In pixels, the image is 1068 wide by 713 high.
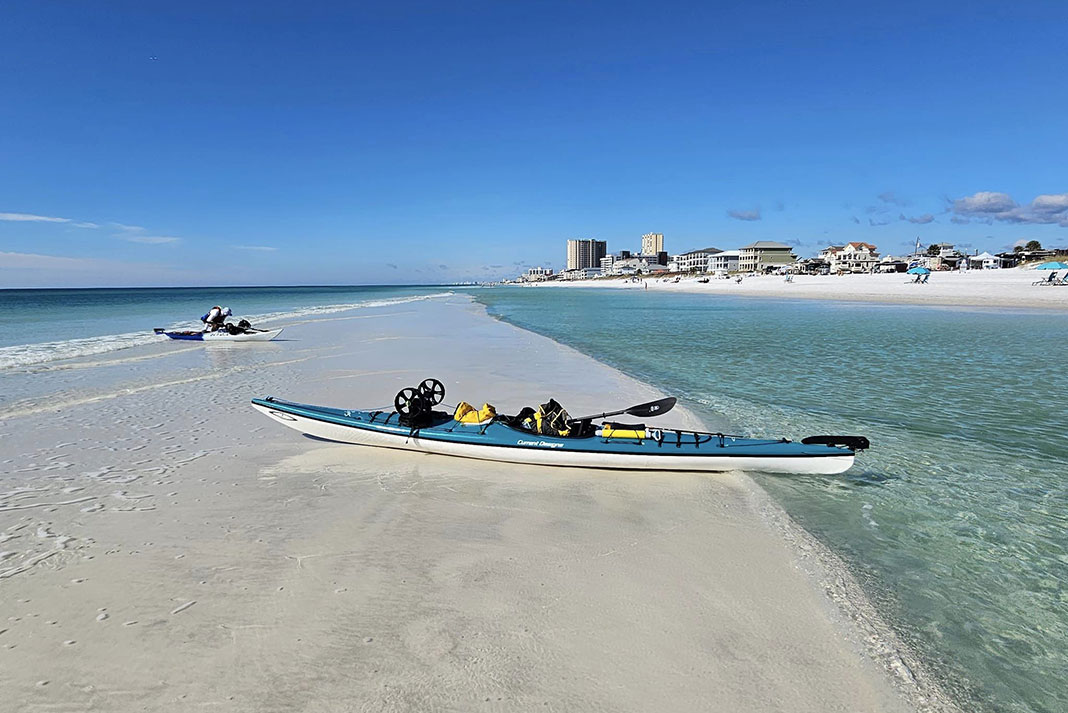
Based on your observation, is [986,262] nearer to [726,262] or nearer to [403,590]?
[726,262]

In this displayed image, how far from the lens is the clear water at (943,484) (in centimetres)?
406

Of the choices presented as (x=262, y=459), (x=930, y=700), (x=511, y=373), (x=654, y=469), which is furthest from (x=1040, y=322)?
(x=262, y=459)

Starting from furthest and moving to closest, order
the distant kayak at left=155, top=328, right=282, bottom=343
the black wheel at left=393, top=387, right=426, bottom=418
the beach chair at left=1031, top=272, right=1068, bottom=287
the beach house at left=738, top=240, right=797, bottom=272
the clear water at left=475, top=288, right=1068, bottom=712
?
1. the beach house at left=738, top=240, right=797, bottom=272
2. the beach chair at left=1031, top=272, right=1068, bottom=287
3. the distant kayak at left=155, top=328, right=282, bottom=343
4. the black wheel at left=393, top=387, right=426, bottom=418
5. the clear water at left=475, top=288, right=1068, bottom=712

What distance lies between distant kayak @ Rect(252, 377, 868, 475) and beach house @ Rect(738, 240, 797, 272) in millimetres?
174206

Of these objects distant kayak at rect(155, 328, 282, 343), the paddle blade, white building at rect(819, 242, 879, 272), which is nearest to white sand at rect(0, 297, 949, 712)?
the paddle blade

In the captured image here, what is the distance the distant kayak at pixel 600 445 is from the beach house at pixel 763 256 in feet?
572

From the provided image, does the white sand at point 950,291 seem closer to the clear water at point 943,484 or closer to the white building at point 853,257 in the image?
the clear water at point 943,484

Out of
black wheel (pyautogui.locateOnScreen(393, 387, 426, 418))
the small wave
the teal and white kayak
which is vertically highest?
black wheel (pyautogui.locateOnScreen(393, 387, 426, 418))

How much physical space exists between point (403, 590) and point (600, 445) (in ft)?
11.4

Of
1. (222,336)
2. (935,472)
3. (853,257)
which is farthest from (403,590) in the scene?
(853,257)

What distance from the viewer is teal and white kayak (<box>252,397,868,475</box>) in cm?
692

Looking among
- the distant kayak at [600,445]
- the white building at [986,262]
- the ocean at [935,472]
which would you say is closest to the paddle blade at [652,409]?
the distant kayak at [600,445]

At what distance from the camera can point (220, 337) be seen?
75.5 ft

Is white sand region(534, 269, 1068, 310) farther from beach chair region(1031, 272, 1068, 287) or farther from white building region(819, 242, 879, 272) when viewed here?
white building region(819, 242, 879, 272)
